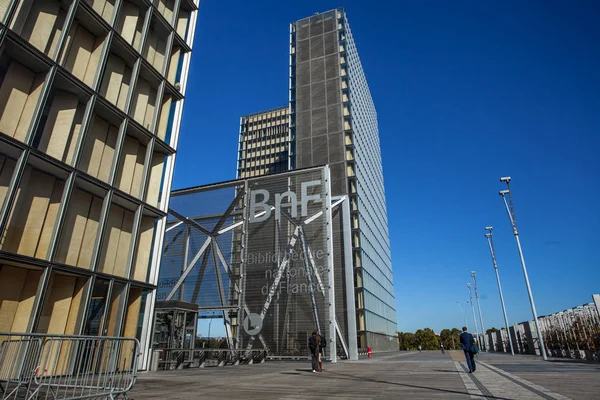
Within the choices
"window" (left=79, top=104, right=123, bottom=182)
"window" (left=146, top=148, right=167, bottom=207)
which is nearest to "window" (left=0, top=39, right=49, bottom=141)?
"window" (left=79, top=104, right=123, bottom=182)

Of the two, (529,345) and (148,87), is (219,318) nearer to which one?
(148,87)

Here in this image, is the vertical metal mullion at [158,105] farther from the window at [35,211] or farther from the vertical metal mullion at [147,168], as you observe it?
the window at [35,211]

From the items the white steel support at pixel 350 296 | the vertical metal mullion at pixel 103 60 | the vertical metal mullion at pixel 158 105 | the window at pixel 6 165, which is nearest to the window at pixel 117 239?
the window at pixel 6 165

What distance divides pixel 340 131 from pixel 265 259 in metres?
25.4

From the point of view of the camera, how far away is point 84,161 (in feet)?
43.5

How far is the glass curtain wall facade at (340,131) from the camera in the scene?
4733 cm

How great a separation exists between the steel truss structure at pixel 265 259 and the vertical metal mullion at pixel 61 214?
57.2ft

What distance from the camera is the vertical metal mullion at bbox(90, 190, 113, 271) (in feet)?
41.5

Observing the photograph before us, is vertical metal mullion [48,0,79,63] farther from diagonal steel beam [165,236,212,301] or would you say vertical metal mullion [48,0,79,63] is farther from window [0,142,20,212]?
diagonal steel beam [165,236,212,301]

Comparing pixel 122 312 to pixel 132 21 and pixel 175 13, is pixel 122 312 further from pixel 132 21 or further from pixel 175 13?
pixel 175 13

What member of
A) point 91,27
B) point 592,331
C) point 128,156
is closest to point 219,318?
point 128,156

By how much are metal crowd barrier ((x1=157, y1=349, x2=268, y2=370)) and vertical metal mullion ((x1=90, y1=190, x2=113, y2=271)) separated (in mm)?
8497

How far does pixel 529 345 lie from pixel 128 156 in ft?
122

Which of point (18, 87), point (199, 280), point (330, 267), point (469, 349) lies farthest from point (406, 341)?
point (18, 87)
